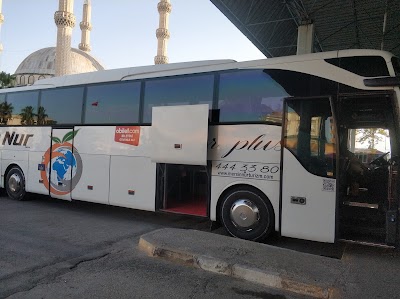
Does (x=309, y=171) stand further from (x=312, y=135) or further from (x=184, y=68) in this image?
(x=184, y=68)

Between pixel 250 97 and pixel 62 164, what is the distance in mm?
5513

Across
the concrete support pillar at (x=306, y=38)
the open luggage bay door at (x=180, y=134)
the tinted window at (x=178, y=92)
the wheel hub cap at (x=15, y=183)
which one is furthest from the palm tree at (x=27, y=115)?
the concrete support pillar at (x=306, y=38)

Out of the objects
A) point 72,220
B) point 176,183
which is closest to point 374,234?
point 176,183

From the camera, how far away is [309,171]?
5.74 m

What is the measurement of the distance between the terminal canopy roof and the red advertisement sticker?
9267 millimetres

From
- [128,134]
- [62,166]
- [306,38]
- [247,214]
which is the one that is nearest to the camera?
[247,214]

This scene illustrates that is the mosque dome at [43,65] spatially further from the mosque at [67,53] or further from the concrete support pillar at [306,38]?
the concrete support pillar at [306,38]

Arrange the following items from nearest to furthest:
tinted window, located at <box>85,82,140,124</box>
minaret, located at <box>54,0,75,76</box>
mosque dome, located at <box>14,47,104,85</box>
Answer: tinted window, located at <box>85,82,140,124</box>
minaret, located at <box>54,0,75,76</box>
mosque dome, located at <box>14,47,104,85</box>

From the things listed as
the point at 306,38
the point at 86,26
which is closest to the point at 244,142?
the point at 306,38

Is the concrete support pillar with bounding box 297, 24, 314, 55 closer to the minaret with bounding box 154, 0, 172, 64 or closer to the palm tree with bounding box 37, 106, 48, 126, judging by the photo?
the palm tree with bounding box 37, 106, 48, 126

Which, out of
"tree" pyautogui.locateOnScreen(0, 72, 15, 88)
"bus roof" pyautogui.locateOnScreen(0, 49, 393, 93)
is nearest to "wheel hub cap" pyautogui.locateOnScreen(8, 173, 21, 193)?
"bus roof" pyautogui.locateOnScreen(0, 49, 393, 93)

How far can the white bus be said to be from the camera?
5598mm

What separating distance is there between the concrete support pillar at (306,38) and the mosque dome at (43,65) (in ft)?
177

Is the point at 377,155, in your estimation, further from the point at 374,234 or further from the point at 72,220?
the point at 72,220
